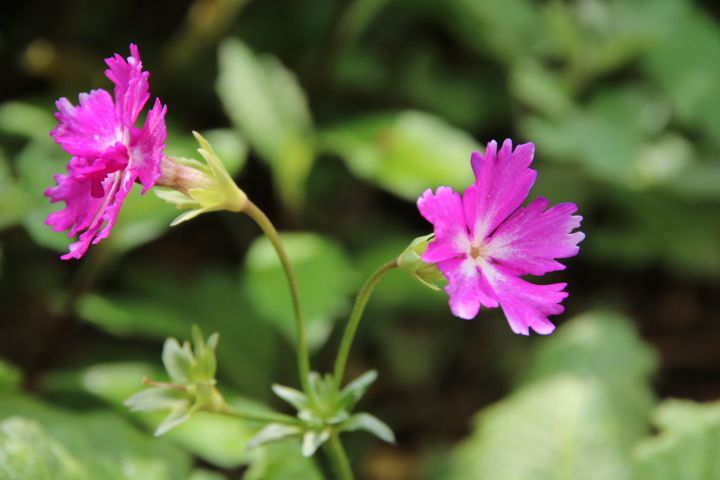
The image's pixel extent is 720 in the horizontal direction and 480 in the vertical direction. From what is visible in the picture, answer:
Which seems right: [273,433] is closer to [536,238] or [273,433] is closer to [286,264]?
[286,264]

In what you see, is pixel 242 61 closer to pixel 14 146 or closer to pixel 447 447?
pixel 14 146

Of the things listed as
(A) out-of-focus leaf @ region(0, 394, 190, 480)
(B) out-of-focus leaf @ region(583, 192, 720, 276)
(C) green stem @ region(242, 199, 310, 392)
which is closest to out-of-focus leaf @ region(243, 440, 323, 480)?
(A) out-of-focus leaf @ region(0, 394, 190, 480)

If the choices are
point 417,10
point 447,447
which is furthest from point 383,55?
point 447,447

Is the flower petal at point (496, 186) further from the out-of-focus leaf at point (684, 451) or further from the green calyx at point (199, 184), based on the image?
the out-of-focus leaf at point (684, 451)

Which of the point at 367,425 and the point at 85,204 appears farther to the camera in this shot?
the point at 367,425

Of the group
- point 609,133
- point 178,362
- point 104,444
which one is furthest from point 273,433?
point 609,133

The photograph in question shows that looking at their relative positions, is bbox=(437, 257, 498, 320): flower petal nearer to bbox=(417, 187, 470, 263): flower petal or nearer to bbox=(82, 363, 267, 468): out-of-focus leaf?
bbox=(417, 187, 470, 263): flower petal

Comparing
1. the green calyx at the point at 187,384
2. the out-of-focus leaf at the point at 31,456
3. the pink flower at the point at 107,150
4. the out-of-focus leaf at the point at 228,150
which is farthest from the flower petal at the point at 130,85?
the out-of-focus leaf at the point at 228,150
